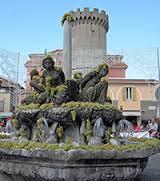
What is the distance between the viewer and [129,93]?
42.9 metres

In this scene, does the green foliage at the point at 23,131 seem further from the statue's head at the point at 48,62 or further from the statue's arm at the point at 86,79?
the statue's arm at the point at 86,79

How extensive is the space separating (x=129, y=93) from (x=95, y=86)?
36.0 meters

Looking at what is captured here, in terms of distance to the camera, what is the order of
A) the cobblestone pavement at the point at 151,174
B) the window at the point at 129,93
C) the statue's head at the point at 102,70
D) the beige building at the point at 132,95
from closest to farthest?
the cobblestone pavement at the point at 151,174, the statue's head at the point at 102,70, the beige building at the point at 132,95, the window at the point at 129,93

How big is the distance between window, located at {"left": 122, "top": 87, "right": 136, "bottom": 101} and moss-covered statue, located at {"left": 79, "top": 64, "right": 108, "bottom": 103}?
3530 cm

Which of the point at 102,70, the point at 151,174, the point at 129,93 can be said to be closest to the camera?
the point at 102,70

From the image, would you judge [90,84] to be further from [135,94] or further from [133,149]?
[135,94]

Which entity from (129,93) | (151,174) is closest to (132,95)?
(129,93)

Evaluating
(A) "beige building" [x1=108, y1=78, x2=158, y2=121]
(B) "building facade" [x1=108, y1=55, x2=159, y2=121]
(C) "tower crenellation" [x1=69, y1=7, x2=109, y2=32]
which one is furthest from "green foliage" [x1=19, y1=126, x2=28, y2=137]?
(C) "tower crenellation" [x1=69, y1=7, x2=109, y2=32]

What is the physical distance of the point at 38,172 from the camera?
5570 millimetres

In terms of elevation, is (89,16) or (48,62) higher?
(89,16)

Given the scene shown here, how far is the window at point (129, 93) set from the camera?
42.7 metres

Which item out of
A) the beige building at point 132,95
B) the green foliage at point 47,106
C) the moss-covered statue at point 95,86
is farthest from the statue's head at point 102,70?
the beige building at point 132,95

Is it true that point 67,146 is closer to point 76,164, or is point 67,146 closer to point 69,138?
point 76,164

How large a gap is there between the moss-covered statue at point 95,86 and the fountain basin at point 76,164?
1902mm
